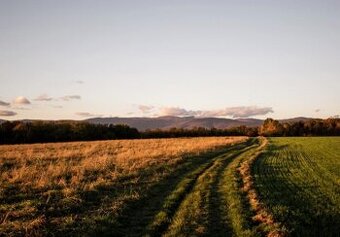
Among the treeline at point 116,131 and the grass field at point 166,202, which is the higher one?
the treeline at point 116,131

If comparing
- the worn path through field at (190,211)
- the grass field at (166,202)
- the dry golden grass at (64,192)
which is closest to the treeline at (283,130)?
the dry golden grass at (64,192)

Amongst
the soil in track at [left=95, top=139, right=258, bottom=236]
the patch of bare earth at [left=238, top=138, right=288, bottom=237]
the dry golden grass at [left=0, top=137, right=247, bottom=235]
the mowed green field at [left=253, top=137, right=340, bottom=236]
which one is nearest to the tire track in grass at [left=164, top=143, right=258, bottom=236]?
the soil in track at [left=95, top=139, right=258, bottom=236]

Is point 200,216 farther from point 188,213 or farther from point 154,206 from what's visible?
point 154,206

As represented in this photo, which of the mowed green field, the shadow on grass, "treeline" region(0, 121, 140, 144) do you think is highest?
"treeline" region(0, 121, 140, 144)

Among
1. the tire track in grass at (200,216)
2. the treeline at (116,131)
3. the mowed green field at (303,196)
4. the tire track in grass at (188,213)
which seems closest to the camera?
the tire track in grass at (200,216)

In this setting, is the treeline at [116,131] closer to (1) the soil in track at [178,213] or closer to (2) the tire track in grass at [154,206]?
(2) the tire track in grass at [154,206]

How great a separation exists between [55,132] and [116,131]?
17.6 metres

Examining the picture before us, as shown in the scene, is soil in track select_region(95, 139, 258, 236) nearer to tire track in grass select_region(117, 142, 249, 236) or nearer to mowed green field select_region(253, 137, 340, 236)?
tire track in grass select_region(117, 142, 249, 236)

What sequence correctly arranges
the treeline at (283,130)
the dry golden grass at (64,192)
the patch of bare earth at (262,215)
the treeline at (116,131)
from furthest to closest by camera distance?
the treeline at (283,130), the treeline at (116,131), the dry golden grass at (64,192), the patch of bare earth at (262,215)

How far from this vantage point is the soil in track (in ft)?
38.6

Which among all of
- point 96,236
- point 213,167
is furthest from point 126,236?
point 213,167

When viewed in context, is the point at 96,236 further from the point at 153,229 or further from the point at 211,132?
the point at 211,132

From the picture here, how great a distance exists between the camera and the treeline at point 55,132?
7738 centimetres

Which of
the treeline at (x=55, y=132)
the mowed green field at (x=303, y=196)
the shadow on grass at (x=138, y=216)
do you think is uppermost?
the treeline at (x=55, y=132)
